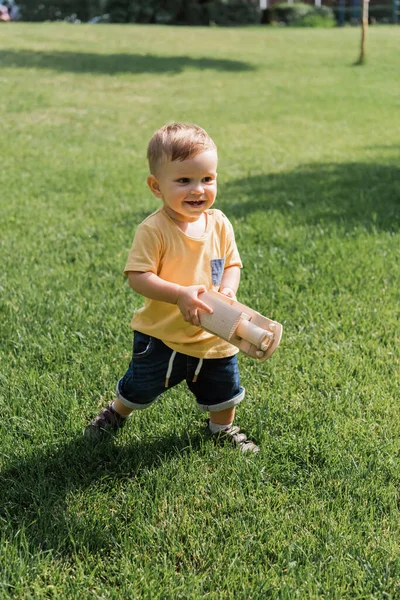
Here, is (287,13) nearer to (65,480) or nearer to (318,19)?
(318,19)

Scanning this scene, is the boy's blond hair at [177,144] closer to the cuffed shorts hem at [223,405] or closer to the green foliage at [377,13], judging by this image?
the cuffed shorts hem at [223,405]

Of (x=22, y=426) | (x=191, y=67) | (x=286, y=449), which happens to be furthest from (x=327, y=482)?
(x=191, y=67)

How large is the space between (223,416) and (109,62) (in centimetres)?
1670

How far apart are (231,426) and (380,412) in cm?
68

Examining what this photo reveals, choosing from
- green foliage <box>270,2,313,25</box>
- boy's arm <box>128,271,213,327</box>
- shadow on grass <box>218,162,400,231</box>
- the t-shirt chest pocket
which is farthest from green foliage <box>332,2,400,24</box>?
boy's arm <box>128,271,213,327</box>

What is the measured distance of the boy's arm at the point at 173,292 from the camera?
238 cm

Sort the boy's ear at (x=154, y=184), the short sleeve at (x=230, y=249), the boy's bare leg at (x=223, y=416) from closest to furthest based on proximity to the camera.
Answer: the boy's ear at (x=154, y=184) → the short sleeve at (x=230, y=249) → the boy's bare leg at (x=223, y=416)

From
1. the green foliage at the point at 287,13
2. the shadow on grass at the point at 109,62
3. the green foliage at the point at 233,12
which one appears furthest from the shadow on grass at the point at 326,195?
the green foliage at the point at 287,13

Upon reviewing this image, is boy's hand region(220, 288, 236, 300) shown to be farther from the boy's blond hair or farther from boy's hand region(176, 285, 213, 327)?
the boy's blond hair

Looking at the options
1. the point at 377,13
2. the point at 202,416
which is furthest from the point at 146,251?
the point at 377,13

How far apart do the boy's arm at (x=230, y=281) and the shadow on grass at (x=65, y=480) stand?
25.3 inches

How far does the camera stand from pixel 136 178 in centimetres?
750

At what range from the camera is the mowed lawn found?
2.22 m

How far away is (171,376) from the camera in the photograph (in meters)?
2.71
